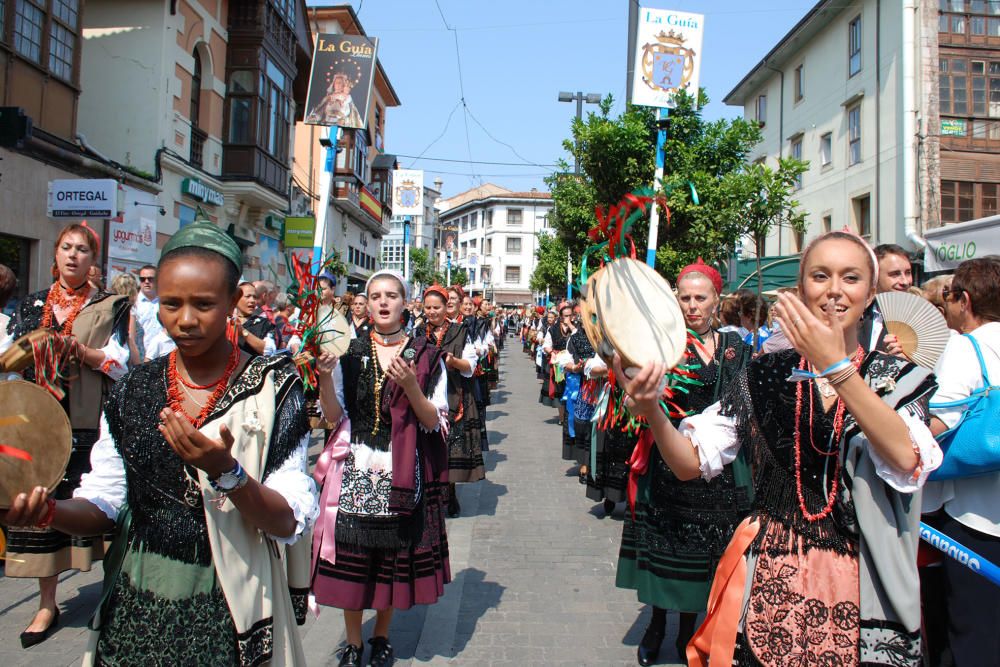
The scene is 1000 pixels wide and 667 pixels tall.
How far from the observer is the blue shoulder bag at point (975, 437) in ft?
9.12

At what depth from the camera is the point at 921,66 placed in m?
19.8

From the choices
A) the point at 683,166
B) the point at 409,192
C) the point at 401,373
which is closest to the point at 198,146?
the point at 409,192

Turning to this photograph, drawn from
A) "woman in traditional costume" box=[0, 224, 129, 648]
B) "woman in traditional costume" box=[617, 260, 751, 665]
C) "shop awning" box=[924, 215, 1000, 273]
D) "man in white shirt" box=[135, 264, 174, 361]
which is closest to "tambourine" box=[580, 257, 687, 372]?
"woman in traditional costume" box=[617, 260, 751, 665]

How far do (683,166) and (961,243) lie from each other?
4675 mm

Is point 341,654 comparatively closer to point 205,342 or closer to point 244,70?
point 205,342

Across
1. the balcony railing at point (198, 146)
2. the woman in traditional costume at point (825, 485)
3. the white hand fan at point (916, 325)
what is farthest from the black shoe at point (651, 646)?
the balcony railing at point (198, 146)

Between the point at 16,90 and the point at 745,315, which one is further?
the point at 16,90

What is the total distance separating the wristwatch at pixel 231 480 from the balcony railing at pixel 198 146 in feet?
56.6

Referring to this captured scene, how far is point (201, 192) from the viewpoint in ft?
55.8

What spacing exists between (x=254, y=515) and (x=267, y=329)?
5379 millimetres

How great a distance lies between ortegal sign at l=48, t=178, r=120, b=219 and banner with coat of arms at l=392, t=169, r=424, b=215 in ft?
43.5

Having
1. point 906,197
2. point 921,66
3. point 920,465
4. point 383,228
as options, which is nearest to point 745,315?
point 920,465

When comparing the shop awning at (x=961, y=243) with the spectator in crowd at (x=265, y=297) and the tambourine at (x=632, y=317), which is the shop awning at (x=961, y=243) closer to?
the spectator in crowd at (x=265, y=297)

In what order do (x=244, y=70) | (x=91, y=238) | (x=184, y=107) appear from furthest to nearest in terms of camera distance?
(x=244, y=70)
(x=184, y=107)
(x=91, y=238)
